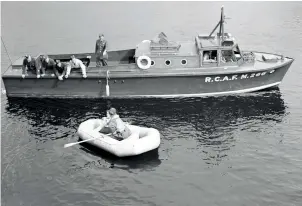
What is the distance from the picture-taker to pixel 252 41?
34594mm

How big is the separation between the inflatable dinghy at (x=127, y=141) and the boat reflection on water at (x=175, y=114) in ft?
2.45

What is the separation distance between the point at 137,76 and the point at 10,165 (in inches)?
341

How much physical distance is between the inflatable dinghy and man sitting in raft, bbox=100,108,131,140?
29 centimetres

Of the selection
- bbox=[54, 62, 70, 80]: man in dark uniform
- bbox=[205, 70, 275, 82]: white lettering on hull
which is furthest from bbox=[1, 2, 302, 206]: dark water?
bbox=[54, 62, 70, 80]: man in dark uniform

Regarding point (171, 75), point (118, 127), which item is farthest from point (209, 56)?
point (118, 127)

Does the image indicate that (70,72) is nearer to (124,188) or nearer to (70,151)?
(70,151)

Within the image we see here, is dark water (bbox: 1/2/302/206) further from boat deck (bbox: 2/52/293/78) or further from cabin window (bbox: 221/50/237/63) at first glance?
cabin window (bbox: 221/50/237/63)

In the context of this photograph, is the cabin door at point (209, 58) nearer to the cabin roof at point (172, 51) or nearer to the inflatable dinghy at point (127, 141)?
the cabin roof at point (172, 51)

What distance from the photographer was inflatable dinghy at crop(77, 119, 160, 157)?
16.5 metres

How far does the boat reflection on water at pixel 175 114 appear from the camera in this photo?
18875mm

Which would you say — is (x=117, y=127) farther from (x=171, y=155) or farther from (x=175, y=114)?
(x=175, y=114)

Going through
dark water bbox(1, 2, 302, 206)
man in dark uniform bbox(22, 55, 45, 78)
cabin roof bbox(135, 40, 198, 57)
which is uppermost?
cabin roof bbox(135, 40, 198, 57)

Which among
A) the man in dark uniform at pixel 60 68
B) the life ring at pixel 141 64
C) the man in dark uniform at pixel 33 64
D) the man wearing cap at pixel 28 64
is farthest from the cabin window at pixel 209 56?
the man wearing cap at pixel 28 64

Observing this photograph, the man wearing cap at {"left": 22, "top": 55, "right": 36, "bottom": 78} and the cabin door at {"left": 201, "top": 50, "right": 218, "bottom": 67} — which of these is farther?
the man wearing cap at {"left": 22, "top": 55, "right": 36, "bottom": 78}
